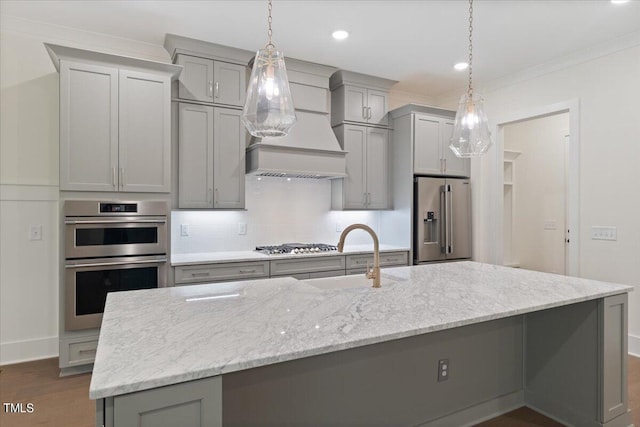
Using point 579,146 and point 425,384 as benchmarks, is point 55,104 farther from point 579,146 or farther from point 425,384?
point 579,146

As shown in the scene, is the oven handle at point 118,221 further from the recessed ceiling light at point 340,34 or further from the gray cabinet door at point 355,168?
the recessed ceiling light at point 340,34

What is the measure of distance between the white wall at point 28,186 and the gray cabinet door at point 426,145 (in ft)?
11.3

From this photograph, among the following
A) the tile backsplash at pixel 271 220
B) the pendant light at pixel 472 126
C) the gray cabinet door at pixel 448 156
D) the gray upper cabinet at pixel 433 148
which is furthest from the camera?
the gray cabinet door at pixel 448 156

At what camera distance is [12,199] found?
3.23 metres

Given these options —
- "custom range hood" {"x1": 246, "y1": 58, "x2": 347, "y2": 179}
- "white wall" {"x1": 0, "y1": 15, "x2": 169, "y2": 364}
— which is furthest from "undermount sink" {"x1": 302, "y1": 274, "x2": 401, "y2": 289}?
"white wall" {"x1": 0, "y1": 15, "x2": 169, "y2": 364}

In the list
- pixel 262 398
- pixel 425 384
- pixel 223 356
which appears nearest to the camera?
pixel 223 356

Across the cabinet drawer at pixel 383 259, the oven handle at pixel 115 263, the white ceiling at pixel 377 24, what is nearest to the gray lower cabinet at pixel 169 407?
the oven handle at pixel 115 263

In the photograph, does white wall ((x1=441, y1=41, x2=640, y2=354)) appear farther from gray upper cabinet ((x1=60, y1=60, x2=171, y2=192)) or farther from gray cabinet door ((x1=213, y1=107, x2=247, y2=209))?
gray upper cabinet ((x1=60, y1=60, x2=171, y2=192))

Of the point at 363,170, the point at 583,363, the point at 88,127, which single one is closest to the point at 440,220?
the point at 363,170

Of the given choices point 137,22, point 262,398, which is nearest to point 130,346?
point 262,398

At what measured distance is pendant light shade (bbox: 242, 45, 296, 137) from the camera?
1.92 meters

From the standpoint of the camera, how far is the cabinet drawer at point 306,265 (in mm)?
3688

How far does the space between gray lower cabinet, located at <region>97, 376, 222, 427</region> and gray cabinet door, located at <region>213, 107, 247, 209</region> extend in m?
2.70

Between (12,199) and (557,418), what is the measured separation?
4357mm
